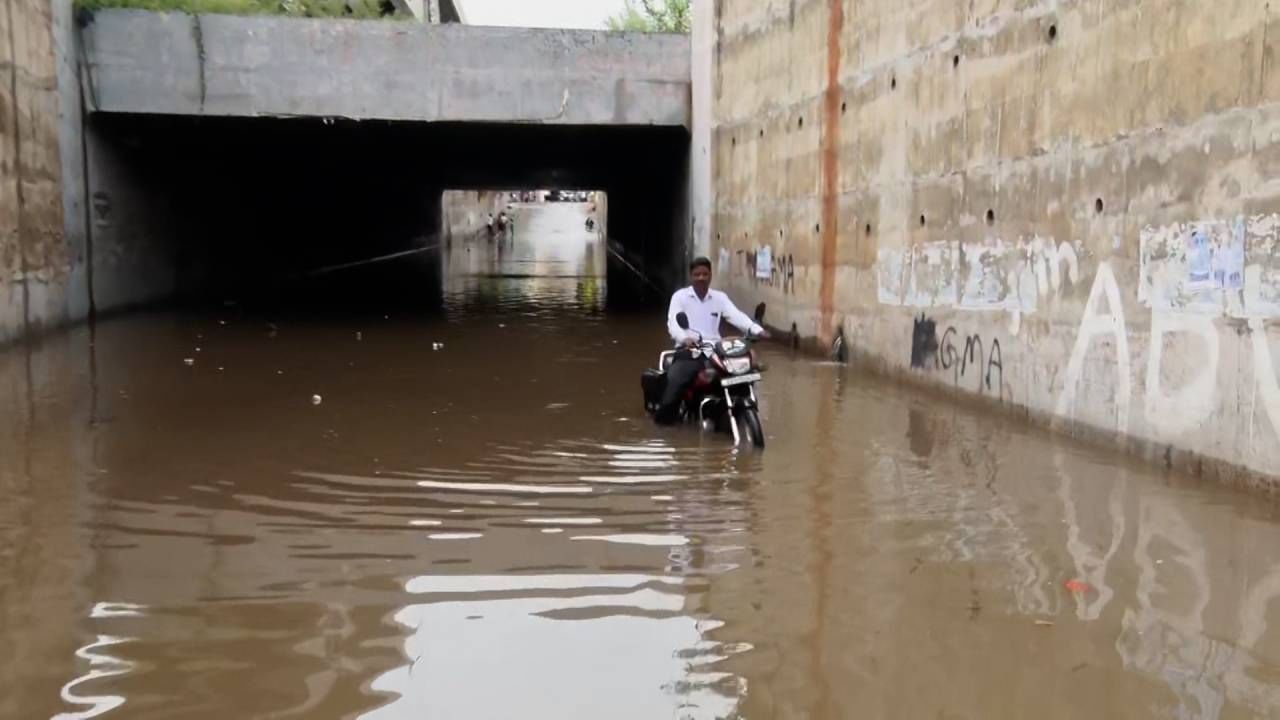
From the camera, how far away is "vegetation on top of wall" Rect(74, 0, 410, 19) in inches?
714

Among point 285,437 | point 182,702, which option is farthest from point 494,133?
point 182,702

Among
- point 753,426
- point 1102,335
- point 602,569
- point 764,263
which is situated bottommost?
point 602,569

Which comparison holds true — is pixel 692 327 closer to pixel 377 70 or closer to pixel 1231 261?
pixel 1231 261

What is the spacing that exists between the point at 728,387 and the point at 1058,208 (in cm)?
324

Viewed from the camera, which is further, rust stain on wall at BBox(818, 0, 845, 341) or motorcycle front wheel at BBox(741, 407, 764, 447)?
rust stain on wall at BBox(818, 0, 845, 341)

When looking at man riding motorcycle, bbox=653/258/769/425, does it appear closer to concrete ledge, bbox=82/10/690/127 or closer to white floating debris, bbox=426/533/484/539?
white floating debris, bbox=426/533/484/539

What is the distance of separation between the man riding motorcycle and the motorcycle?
0.07 m

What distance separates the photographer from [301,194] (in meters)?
32.7

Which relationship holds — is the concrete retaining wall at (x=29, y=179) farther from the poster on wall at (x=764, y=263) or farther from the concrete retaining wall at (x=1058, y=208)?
the concrete retaining wall at (x=1058, y=208)

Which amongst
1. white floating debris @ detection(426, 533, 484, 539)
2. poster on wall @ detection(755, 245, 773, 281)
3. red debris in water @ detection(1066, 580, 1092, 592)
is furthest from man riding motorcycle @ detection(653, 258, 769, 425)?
poster on wall @ detection(755, 245, 773, 281)

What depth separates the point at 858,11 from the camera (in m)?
13.2

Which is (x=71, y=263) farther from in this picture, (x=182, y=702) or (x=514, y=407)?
(x=182, y=702)

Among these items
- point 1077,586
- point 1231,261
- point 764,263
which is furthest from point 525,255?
point 1077,586

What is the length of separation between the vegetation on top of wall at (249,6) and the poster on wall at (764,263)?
9887 mm
